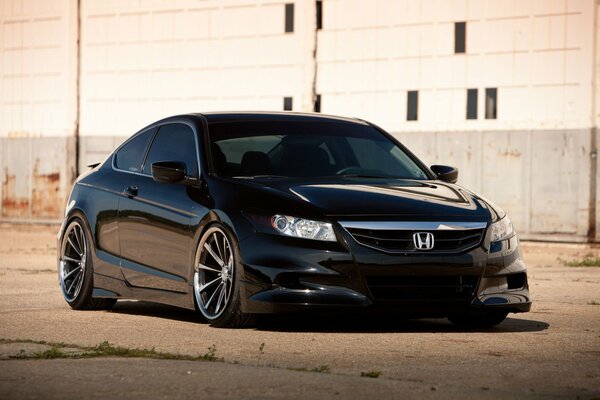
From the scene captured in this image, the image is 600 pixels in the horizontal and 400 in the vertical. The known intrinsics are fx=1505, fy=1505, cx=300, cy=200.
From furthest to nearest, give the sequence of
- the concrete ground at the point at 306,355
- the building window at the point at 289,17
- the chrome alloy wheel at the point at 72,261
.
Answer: the building window at the point at 289,17
the chrome alloy wheel at the point at 72,261
the concrete ground at the point at 306,355

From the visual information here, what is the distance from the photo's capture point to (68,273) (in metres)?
11.5

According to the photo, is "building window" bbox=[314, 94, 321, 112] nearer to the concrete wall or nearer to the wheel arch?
the concrete wall

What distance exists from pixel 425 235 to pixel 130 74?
1890cm

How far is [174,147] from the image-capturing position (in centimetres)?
1076

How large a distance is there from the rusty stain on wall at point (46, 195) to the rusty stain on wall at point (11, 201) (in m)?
0.23

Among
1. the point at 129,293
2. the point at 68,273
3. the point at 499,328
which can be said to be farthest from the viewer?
the point at 68,273

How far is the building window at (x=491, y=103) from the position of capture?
22578 mm

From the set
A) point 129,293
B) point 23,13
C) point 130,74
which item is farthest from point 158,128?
point 23,13

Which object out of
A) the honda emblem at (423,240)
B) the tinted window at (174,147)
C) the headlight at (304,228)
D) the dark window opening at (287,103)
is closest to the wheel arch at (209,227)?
the headlight at (304,228)

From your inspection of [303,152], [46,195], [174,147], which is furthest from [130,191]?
[46,195]

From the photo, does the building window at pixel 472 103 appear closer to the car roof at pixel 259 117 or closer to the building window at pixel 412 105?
the building window at pixel 412 105

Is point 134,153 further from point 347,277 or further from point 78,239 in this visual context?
point 347,277

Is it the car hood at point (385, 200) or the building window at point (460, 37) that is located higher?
the building window at point (460, 37)

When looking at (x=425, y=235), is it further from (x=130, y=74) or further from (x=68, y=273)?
(x=130, y=74)
